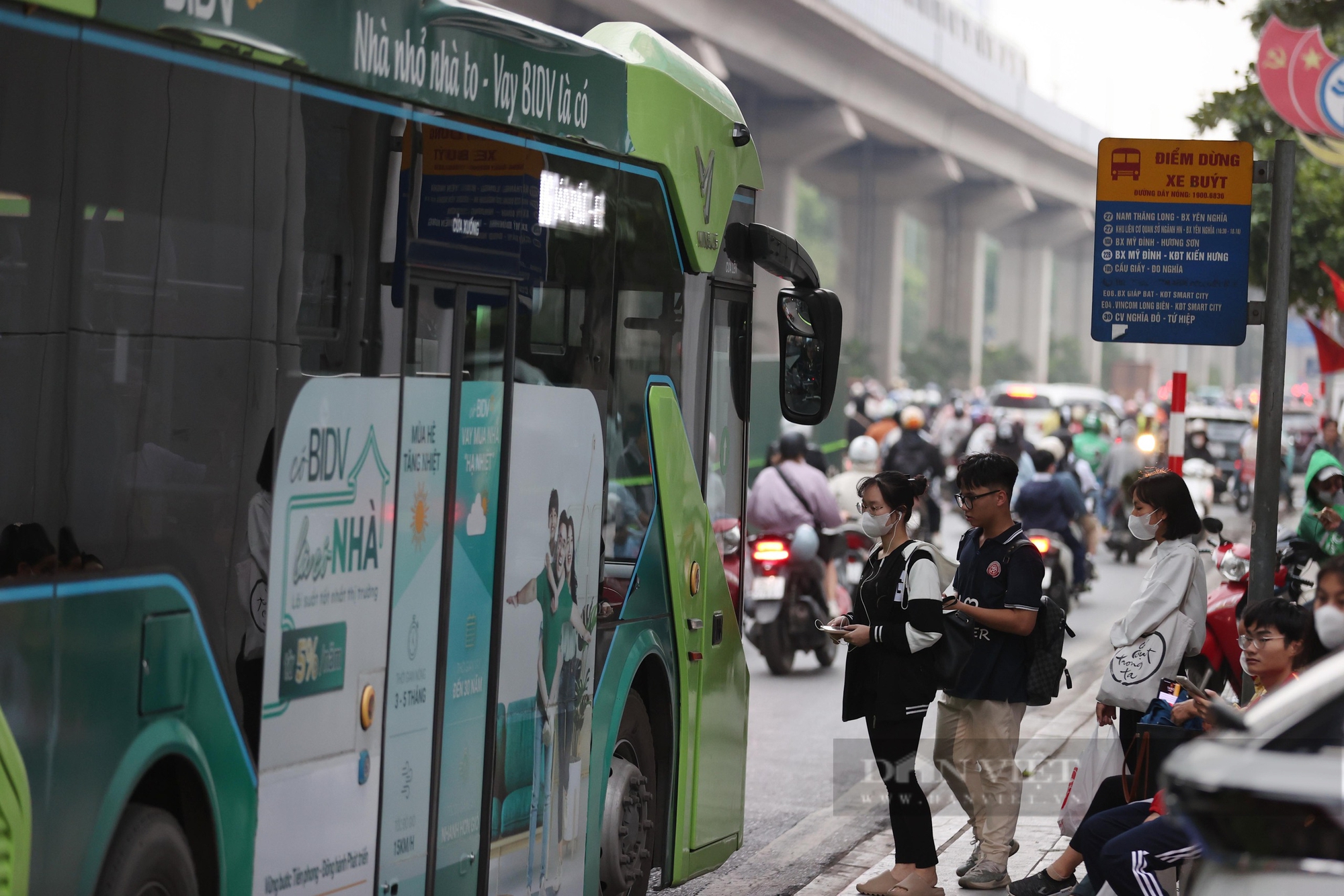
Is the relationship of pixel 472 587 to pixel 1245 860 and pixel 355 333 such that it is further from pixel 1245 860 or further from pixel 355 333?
pixel 1245 860

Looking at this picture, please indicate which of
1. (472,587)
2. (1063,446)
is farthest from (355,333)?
(1063,446)

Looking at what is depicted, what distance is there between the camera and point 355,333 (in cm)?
404

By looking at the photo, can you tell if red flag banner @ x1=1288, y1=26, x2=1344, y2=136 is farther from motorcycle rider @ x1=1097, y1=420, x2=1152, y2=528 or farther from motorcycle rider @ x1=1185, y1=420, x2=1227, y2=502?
motorcycle rider @ x1=1185, y1=420, x2=1227, y2=502

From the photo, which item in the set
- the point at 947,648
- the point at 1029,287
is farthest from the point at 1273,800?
the point at 1029,287

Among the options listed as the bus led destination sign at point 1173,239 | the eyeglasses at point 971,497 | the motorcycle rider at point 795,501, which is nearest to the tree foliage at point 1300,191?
the motorcycle rider at point 795,501

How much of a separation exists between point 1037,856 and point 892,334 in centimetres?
6294

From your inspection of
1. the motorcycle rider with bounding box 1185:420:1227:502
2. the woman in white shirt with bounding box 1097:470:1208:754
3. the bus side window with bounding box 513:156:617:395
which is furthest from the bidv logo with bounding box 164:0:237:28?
the motorcycle rider with bounding box 1185:420:1227:502

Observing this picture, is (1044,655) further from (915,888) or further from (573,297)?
(573,297)

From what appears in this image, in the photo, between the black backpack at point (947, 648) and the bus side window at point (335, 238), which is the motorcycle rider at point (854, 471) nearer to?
the black backpack at point (947, 648)

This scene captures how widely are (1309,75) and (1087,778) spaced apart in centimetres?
924

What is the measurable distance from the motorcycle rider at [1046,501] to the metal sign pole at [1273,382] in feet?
25.7

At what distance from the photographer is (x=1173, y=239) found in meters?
6.97

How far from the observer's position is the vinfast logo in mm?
6074

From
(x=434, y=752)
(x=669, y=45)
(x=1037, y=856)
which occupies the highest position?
(x=669, y=45)
